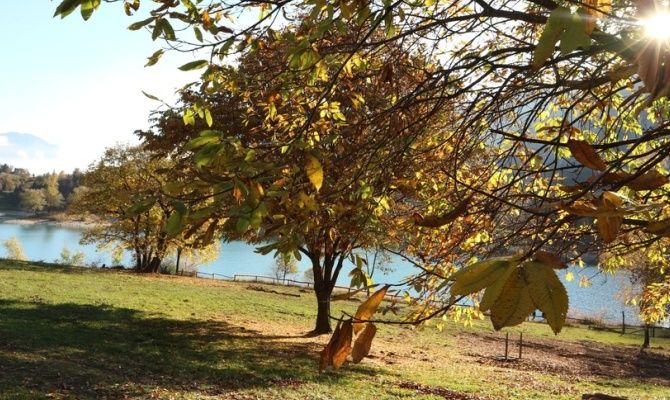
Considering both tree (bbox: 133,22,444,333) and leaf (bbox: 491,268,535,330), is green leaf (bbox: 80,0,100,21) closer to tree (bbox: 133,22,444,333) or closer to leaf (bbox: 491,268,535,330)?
tree (bbox: 133,22,444,333)

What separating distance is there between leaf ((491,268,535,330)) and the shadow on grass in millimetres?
7827

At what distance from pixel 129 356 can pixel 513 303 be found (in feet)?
36.0

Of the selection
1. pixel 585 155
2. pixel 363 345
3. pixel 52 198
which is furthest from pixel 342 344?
pixel 52 198

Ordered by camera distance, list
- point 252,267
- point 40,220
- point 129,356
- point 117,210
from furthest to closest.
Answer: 1. point 40,220
2. point 252,267
3. point 117,210
4. point 129,356

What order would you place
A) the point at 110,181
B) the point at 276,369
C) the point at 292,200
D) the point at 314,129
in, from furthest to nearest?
the point at 110,181 → the point at 276,369 → the point at 314,129 → the point at 292,200

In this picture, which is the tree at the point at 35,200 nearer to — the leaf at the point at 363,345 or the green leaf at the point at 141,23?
the green leaf at the point at 141,23

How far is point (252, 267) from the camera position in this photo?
6172 cm

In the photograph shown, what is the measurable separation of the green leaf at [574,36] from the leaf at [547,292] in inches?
13.8

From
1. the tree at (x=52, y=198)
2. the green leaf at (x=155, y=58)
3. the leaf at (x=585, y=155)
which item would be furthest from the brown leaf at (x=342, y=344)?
the tree at (x=52, y=198)

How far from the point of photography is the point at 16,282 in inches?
728

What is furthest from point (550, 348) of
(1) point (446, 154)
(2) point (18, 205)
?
(2) point (18, 205)

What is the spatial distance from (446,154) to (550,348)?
18.8 metres

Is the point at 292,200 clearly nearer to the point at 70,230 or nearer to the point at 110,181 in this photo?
the point at 110,181

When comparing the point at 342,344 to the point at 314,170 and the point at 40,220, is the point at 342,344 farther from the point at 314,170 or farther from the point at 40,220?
the point at 40,220
